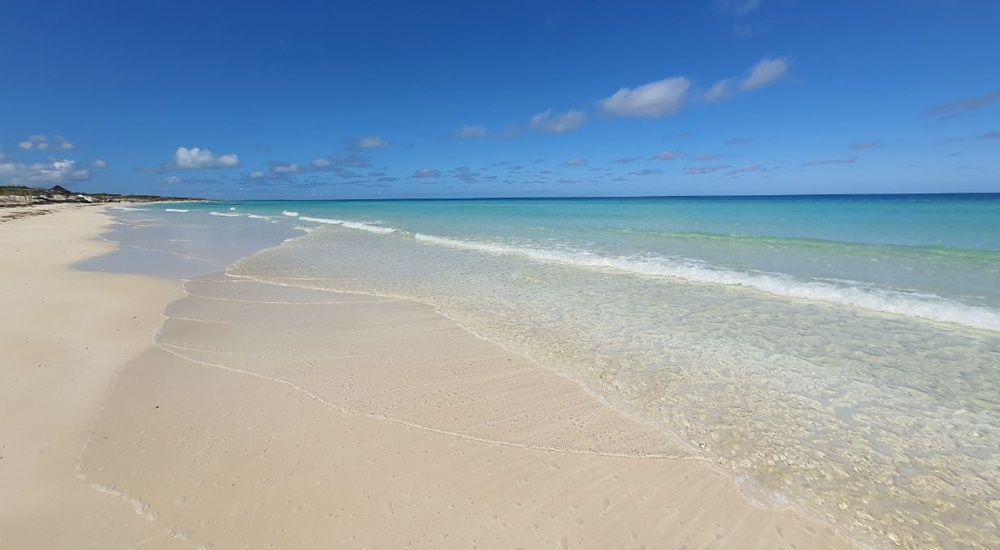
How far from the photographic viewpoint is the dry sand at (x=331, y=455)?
3.01 meters

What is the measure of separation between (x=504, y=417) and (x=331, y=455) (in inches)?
66.2

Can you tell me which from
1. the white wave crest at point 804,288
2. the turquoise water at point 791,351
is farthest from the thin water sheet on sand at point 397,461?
the white wave crest at point 804,288

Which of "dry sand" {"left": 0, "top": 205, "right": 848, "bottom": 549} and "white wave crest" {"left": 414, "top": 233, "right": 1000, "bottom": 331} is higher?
"white wave crest" {"left": 414, "top": 233, "right": 1000, "bottom": 331}

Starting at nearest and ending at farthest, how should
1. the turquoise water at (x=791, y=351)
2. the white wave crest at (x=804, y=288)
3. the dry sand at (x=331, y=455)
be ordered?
1. the dry sand at (x=331, y=455)
2. the turquoise water at (x=791, y=351)
3. the white wave crest at (x=804, y=288)

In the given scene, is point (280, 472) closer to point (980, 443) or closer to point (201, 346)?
point (201, 346)

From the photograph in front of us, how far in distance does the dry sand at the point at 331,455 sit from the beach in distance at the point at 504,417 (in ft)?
0.07

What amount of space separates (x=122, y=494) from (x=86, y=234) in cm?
2857

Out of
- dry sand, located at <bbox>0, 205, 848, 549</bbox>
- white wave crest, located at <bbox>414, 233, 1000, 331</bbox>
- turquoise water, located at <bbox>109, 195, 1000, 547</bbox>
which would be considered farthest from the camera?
white wave crest, located at <bbox>414, 233, 1000, 331</bbox>

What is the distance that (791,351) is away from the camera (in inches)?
243

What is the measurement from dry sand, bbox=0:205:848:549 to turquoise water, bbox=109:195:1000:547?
0.54 meters


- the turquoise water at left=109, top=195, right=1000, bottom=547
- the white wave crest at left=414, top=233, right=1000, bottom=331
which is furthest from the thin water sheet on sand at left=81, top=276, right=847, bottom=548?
the white wave crest at left=414, top=233, right=1000, bottom=331

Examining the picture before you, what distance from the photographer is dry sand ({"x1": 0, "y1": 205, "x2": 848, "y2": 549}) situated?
3.01m

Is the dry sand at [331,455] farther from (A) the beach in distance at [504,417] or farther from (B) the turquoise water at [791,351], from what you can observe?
(B) the turquoise water at [791,351]

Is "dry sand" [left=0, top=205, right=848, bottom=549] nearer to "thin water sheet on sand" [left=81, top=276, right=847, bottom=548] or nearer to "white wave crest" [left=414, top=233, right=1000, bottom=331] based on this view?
"thin water sheet on sand" [left=81, top=276, right=847, bottom=548]
